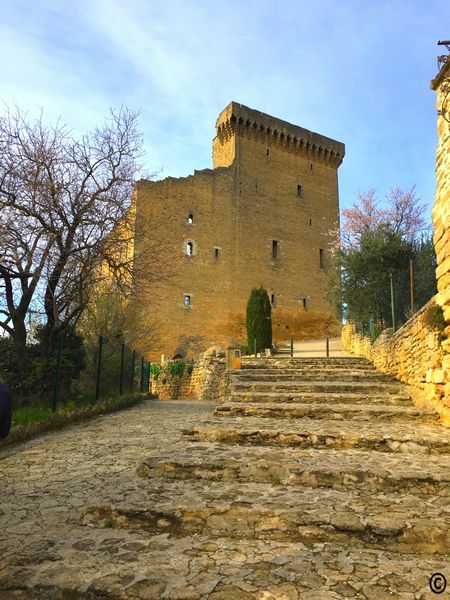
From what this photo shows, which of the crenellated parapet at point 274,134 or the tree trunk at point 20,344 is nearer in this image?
the tree trunk at point 20,344

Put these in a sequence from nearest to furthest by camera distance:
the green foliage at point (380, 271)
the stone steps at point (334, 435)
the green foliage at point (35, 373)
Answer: the stone steps at point (334, 435)
the green foliage at point (35, 373)
the green foliage at point (380, 271)

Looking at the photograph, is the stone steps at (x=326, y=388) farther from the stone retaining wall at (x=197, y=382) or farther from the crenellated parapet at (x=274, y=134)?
the crenellated parapet at (x=274, y=134)

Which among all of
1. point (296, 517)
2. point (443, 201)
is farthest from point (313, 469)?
point (443, 201)

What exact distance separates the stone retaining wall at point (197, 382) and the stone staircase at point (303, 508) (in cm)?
904

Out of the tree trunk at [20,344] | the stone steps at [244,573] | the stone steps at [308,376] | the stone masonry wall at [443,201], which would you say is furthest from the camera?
the stone steps at [308,376]

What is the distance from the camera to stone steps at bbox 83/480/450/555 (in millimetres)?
2465

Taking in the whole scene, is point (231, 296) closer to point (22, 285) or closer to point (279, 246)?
point (279, 246)

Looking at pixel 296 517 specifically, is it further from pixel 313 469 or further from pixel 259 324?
pixel 259 324

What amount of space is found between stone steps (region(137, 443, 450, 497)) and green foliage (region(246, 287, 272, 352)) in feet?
54.4

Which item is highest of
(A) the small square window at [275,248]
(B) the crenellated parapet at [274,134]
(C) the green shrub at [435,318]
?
(B) the crenellated parapet at [274,134]

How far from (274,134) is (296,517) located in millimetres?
30082

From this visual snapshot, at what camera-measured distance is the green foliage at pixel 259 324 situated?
20844 millimetres

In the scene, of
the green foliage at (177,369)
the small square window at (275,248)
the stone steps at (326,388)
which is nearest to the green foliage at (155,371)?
the green foliage at (177,369)

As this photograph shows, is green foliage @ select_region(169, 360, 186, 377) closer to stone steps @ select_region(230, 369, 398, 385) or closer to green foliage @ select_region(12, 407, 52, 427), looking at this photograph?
stone steps @ select_region(230, 369, 398, 385)
